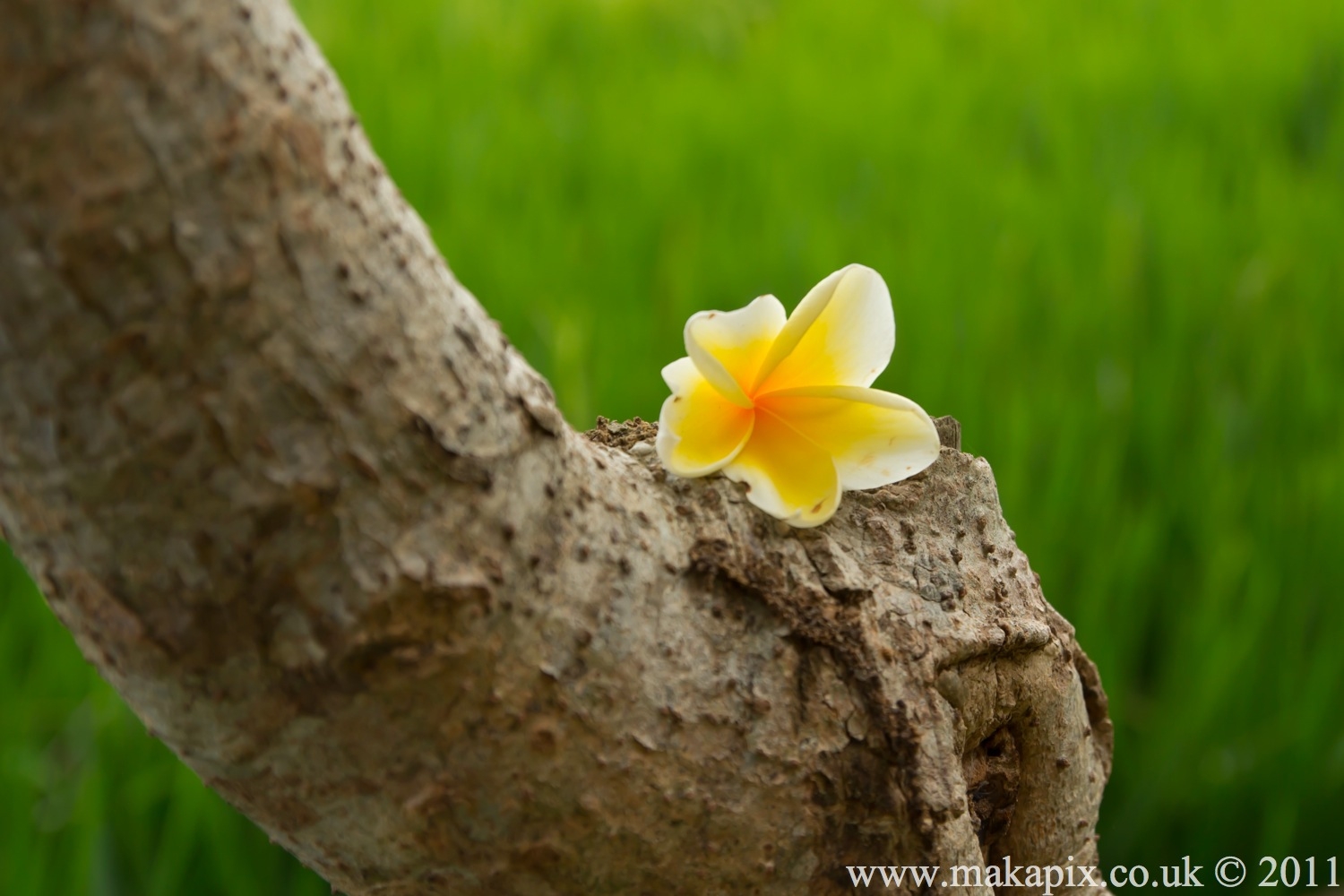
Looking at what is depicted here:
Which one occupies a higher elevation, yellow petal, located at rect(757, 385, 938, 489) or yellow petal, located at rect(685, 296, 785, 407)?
yellow petal, located at rect(685, 296, 785, 407)

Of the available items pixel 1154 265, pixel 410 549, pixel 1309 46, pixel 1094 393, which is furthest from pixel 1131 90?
pixel 410 549

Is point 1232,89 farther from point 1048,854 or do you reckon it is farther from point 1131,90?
point 1048,854

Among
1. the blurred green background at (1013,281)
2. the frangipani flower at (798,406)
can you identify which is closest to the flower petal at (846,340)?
the frangipani flower at (798,406)

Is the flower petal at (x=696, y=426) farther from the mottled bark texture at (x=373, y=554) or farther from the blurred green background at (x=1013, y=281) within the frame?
the blurred green background at (x=1013, y=281)

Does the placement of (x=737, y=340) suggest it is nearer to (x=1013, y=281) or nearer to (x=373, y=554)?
(x=373, y=554)

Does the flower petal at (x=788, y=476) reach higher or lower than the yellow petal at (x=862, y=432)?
lower

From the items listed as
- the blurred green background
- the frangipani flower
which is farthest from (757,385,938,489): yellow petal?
the blurred green background

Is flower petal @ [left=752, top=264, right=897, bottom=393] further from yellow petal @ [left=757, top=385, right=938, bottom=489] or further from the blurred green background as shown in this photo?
the blurred green background
